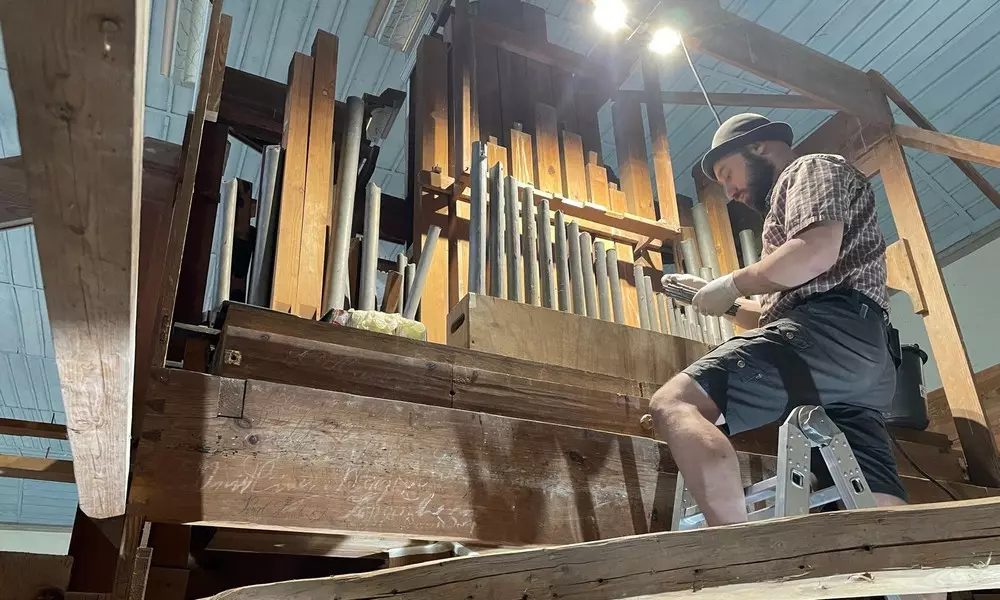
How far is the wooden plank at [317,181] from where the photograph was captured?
10.4ft

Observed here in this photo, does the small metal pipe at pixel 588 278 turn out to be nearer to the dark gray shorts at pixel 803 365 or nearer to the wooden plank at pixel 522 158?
the wooden plank at pixel 522 158

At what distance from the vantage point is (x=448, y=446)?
2039 millimetres

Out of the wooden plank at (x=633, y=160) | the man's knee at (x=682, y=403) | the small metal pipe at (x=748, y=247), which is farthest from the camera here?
the small metal pipe at (x=748, y=247)

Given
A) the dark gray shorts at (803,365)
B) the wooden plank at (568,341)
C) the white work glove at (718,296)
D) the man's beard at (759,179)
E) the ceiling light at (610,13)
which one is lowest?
the dark gray shorts at (803,365)

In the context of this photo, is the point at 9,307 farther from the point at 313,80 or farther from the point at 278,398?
the point at 278,398

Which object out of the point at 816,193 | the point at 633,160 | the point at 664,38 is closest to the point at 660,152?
the point at 633,160

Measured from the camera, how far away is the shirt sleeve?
6.68ft

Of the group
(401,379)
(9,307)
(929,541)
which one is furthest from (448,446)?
(9,307)

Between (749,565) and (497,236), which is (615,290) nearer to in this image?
(497,236)

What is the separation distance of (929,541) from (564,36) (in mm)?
4851

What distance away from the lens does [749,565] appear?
40.4 inches

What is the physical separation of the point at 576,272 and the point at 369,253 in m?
0.94

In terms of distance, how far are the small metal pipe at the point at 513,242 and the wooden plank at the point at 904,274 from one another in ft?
5.91

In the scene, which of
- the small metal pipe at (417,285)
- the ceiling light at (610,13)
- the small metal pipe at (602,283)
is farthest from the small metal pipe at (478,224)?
the ceiling light at (610,13)
